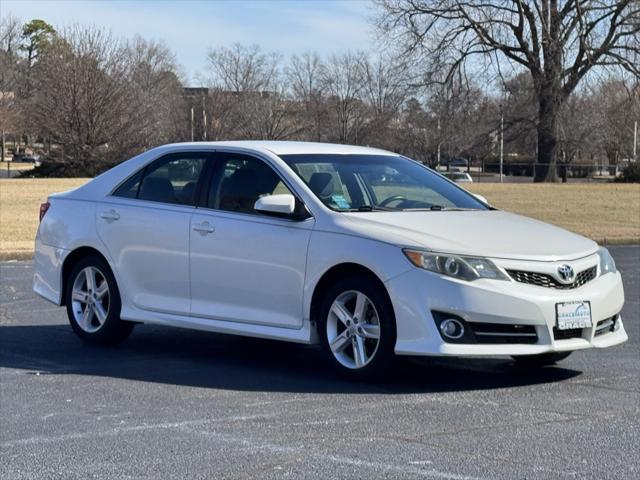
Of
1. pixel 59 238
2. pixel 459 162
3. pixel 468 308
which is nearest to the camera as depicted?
pixel 468 308

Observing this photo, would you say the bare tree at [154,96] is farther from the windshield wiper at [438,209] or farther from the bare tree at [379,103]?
the windshield wiper at [438,209]

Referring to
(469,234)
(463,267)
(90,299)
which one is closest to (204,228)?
(90,299)

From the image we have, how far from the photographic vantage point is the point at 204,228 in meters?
7.67

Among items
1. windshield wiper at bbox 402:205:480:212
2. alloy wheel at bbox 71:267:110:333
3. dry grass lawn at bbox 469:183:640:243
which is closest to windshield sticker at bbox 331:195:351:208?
windshield wiper at bbox 402:205:480:212

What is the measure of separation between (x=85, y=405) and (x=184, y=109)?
211 feet

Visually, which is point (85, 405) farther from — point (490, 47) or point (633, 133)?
point (633, 133)

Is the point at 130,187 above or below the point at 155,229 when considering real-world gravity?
above

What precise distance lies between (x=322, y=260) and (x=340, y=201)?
22.2 inches

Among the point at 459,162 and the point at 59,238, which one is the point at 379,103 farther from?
the point at 59,238

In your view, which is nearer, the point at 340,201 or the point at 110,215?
the point at 340,201

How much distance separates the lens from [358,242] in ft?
22.4

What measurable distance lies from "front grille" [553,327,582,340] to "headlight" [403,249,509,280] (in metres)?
0.50

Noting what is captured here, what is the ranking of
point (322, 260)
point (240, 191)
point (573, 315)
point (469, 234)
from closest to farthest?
point (573, 315) < point (469, 234) < point (322, 260) < point (240, 191)

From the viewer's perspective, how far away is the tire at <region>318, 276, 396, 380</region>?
6.70m
